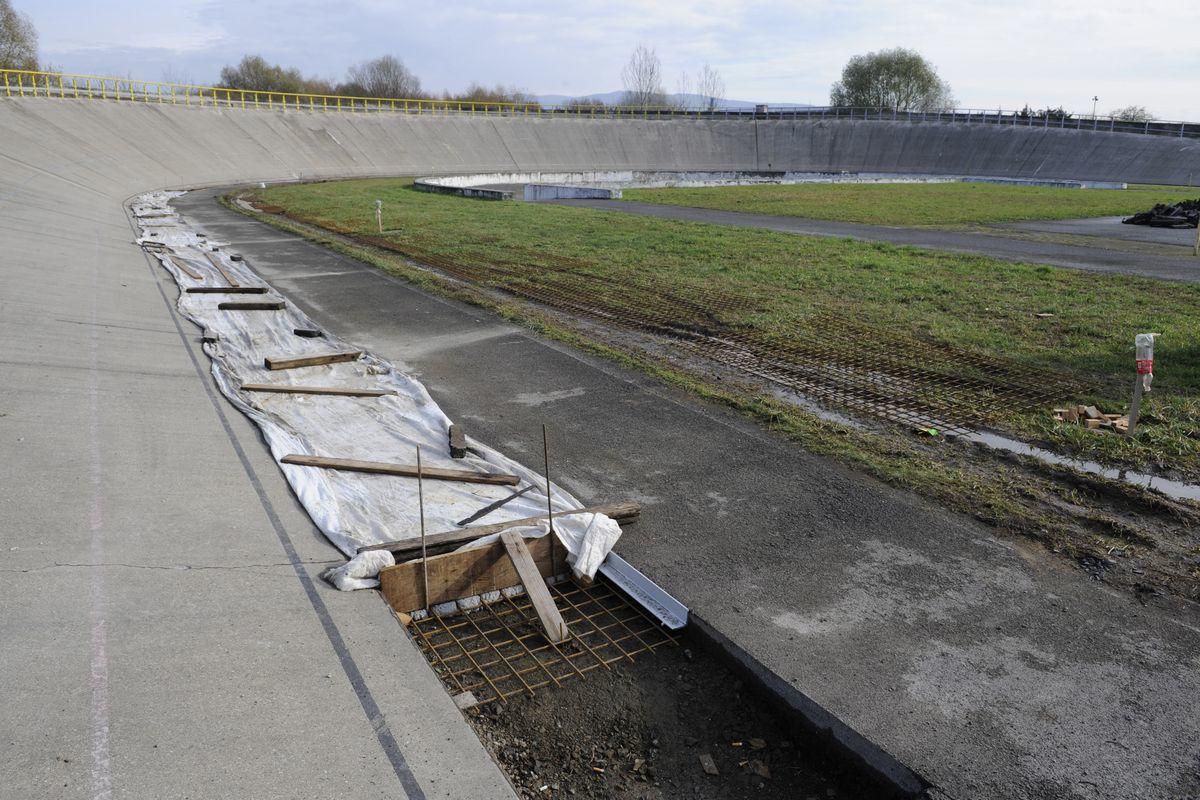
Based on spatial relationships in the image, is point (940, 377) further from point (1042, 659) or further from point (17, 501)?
point (17, 501)

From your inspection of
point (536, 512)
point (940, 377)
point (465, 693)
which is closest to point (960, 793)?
point (465, 693)

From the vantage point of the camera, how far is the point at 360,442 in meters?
7.58

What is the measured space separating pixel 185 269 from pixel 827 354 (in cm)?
1227

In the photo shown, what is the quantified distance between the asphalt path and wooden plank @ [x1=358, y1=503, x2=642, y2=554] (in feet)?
0.71

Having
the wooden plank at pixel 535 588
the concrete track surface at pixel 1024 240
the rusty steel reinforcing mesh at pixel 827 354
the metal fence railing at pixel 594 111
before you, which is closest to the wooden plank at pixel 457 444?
the wooden plank at pixel 535 588

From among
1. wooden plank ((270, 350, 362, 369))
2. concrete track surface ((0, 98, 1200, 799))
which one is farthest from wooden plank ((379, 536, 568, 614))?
wooden plank ((270, 350, 362, 369))

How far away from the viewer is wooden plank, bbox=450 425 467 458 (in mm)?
7160

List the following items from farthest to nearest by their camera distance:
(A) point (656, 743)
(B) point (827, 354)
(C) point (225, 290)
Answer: (C) point (225, 290) < (B) point (827, 354) < (A) point (656, 743)

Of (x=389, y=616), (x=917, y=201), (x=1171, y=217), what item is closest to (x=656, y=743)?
(x=389, y=616)

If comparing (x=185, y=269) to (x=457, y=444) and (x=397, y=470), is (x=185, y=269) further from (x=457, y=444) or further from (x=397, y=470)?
(x=397, y=470)

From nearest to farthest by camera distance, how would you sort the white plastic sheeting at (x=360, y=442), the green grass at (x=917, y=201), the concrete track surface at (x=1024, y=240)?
the white plastic sheeting at (x=360, y=442) → the concrete track surface at (x=1024, y=240) → the green grass at (x=917, y=201)

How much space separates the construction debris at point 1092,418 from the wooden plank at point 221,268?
12818mm

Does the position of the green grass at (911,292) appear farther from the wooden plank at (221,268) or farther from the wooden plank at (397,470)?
the wooden plank at (397,470)

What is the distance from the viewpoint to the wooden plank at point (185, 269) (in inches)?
582
